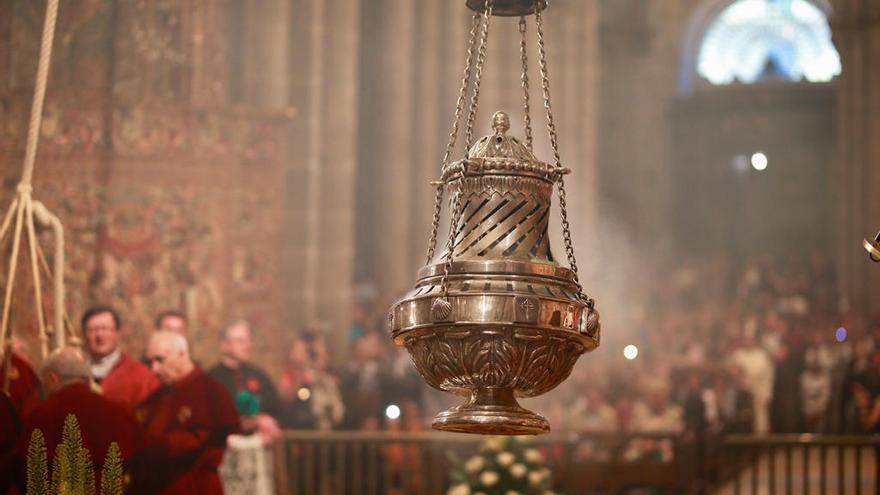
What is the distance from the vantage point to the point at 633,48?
31.5 meters

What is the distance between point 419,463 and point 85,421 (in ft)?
20.7

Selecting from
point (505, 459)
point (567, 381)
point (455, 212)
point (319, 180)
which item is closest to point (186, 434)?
point (505, 459)

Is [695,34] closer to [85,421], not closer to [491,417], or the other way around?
[85,421]

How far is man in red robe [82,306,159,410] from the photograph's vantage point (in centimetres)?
881

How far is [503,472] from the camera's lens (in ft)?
37.8

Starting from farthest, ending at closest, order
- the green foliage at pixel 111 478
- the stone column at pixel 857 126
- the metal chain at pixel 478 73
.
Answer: the stone column at pixel 857 126, the green foliage at pixel 111 478, the metal chain at pixel 478 73

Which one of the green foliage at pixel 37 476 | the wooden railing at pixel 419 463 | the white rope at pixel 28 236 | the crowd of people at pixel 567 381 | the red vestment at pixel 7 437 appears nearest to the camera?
the green foliage at pixel 37 476

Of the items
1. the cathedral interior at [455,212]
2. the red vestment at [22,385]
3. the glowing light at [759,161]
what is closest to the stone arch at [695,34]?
the cathedral interior at [455,212]

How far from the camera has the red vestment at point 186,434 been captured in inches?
336

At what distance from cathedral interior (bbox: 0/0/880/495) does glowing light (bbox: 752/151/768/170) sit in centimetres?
8

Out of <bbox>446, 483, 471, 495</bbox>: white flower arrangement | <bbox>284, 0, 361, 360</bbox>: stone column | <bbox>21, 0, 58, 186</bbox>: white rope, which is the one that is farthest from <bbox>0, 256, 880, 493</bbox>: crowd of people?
<bbox>446, 483, 471, 495</bbox>: white flower arrangement

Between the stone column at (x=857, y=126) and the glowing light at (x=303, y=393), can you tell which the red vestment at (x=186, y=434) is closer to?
the glowing light at (x=303, y=393)

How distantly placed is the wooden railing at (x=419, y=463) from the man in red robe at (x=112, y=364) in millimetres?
3224

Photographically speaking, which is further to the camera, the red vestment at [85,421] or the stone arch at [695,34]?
the stone arch at [695,34]
